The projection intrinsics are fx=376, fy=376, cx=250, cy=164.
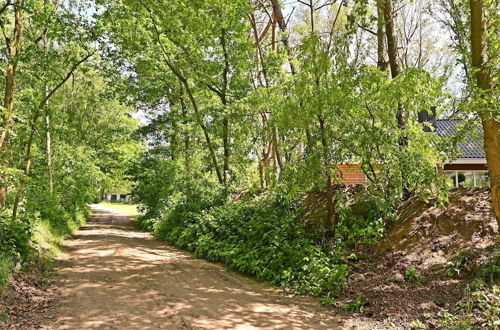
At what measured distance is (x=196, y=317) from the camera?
5.65 m

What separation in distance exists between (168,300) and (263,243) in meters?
3.69

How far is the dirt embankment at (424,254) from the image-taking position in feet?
19.1

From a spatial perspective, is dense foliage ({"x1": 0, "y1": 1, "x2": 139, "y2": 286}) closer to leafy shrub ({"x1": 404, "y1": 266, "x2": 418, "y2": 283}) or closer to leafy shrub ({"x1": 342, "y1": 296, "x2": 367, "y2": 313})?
leafy shrub ({"x1": 342, "y1": 296, "x2": 367, "y2": 313})

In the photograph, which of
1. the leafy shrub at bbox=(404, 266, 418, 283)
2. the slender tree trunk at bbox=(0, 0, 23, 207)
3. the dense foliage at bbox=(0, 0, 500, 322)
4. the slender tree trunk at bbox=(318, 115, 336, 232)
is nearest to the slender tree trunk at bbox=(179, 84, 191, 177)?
the dense foliage at bbox=(0, 0, 500, 322)

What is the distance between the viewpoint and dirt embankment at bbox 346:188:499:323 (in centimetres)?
583

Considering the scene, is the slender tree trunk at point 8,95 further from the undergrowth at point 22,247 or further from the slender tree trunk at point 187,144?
the slender tree trunk at point 187,144

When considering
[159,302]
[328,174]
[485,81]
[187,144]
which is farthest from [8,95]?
[187,144]

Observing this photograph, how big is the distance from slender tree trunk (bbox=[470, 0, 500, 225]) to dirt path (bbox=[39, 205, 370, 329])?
305 centimetres

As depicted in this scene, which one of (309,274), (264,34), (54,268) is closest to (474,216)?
(309,274)

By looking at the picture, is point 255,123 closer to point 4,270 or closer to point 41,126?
point 41,126

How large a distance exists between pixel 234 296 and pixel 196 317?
59.3 inches

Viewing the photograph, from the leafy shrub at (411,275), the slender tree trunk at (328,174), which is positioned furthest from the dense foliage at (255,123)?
the leafy shrub at (411,275)

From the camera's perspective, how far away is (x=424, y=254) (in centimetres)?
702

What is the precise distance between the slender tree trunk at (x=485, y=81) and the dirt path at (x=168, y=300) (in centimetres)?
305
